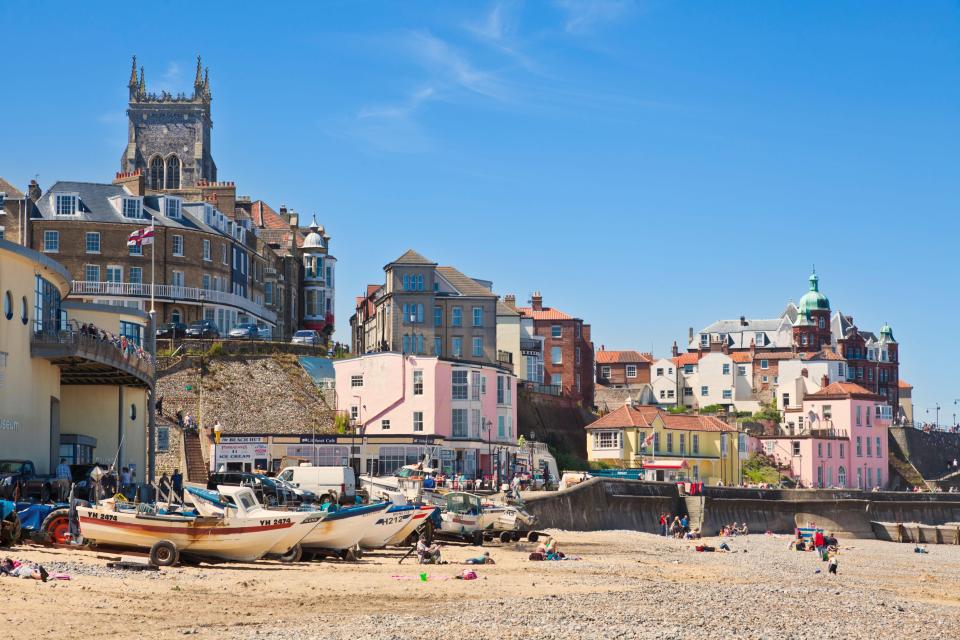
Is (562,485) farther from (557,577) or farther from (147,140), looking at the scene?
(147,140)

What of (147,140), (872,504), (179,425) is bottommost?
(872,504)

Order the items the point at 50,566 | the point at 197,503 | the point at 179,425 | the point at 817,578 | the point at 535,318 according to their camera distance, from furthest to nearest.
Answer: the point at 535,318 → the point at 179,425 → the point at 817,578 → the point at 197,503 → the point at 50,566

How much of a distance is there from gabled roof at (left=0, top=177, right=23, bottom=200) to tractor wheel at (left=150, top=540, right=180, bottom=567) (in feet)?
174

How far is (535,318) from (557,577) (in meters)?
73.1

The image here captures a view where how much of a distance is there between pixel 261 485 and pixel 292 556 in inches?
485

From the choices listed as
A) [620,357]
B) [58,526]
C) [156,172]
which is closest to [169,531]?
[58,526]

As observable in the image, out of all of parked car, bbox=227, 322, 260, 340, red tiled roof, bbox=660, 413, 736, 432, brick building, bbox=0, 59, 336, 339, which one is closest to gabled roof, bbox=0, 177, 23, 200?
brick building, bbox=0, 59, 336, 339

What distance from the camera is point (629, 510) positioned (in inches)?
2557

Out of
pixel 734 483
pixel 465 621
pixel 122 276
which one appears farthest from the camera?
pixel 734 483

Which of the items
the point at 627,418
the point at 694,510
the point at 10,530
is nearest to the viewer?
the point at 10,530

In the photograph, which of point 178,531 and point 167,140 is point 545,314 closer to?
point 167,140

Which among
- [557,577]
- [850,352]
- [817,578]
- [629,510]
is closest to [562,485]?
[629,510]

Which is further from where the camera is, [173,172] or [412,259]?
[173,172]

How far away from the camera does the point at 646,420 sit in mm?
91875
